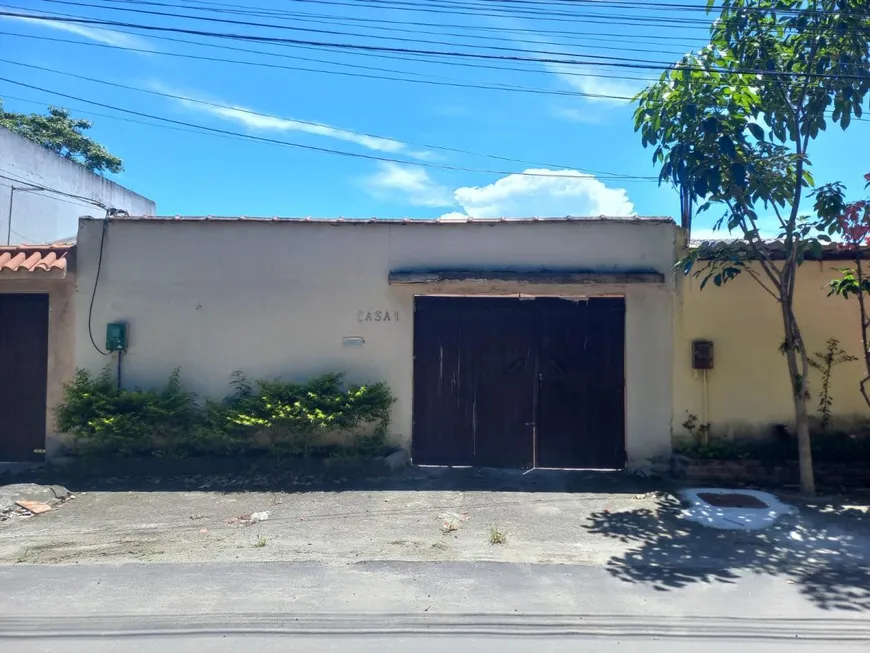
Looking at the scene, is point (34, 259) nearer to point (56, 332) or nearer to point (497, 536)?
point (56, 332)

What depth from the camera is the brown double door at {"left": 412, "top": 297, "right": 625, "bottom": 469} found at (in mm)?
7844

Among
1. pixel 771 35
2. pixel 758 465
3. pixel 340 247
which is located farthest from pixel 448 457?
pixel 771 35

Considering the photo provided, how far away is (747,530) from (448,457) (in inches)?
135

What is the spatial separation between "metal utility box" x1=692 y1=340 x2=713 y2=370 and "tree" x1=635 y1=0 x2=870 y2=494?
2.76 feet

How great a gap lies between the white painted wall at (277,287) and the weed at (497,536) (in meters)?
2.29

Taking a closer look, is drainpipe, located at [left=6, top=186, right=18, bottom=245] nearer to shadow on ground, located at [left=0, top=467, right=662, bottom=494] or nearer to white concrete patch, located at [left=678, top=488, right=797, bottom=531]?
shadow on ground, located at [left=0, top=467, right=662, bottom=494]

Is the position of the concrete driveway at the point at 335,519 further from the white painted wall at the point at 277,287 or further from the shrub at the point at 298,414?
the white painted wall at the point at 277,287

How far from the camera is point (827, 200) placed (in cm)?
642

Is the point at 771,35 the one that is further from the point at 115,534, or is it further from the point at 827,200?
the point at 115,534

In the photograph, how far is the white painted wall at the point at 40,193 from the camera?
13.0m

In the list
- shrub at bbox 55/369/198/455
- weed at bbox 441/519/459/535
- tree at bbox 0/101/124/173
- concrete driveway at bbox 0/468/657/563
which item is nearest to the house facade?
shrub at bbox 55/369/198/455

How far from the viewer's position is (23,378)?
8.13m

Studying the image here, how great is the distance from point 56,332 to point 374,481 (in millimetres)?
4499

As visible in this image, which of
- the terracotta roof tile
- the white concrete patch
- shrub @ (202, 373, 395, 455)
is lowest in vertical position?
the white concrete patch
